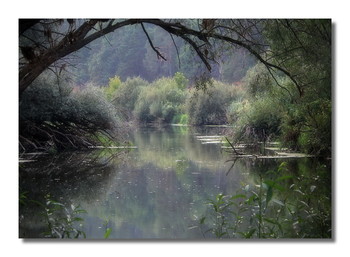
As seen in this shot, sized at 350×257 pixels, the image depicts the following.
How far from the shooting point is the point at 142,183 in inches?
272

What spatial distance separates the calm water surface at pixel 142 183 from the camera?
5.66 meters

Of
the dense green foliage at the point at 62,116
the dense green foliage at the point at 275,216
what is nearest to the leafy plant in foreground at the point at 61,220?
the dense green foliage at the point at 62,116

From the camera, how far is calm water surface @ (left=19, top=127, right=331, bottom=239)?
223 inches

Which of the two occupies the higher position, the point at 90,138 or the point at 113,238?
the point at 90,138

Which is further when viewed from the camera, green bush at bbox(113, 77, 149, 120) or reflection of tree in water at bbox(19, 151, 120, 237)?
→ green bush at bbox(113, 77, 149, 120)

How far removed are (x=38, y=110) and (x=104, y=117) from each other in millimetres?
2495

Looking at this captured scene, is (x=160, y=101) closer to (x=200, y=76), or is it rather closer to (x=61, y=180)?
(x=200, y=76)

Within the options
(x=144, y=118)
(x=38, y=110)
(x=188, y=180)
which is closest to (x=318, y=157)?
(x=188, y=180)

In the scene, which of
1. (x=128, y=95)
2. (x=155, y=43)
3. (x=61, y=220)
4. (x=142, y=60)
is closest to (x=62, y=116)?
(x=128, y=95)

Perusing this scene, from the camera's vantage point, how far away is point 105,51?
21.5 ft

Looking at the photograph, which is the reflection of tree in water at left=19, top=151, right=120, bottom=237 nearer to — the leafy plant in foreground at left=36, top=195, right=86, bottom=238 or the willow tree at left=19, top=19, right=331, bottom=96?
the leafy plant in foreground at left=36, top=195, right=86, bottom=238

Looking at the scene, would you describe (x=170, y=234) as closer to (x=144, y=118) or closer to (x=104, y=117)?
(x=144, y=118)

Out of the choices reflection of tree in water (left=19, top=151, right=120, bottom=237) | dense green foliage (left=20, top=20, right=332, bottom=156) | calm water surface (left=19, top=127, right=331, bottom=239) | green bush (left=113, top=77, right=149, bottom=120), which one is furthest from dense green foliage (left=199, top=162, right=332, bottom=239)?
green bush (left=113, top=77, right=149, bottom=120)
